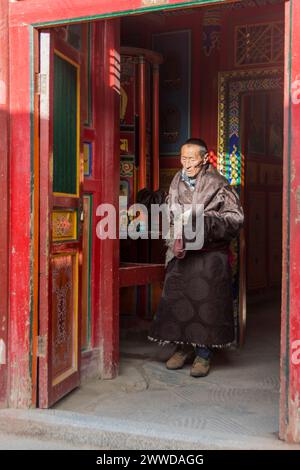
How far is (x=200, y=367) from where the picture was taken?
171 inches

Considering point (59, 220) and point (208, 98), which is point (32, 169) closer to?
point (59, 220)

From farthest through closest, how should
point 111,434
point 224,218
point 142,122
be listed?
1. point 142,122
2. point 224,218
3. point 111,434

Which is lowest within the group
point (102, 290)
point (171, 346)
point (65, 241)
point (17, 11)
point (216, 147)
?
point (171, 346)

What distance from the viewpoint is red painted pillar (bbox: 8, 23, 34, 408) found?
336 centimetres

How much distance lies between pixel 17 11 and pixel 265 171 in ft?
17.3

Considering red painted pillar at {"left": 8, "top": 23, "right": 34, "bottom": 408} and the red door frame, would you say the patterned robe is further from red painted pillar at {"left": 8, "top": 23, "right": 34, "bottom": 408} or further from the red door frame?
red painted pillar at {"left": 8, "top": 23, "right": 34, "bottom": 408}

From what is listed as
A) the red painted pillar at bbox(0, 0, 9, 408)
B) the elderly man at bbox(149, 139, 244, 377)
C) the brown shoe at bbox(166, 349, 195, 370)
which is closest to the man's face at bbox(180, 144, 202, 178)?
the elderly man at bbox(149, 139, 244, 377)

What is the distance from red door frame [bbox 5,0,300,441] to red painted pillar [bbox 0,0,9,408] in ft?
0.11

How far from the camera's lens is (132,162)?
5.59 metres

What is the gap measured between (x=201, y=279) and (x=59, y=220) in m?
1.27

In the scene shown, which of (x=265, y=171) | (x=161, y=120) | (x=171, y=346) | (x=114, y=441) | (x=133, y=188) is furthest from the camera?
(x=265, y=171)

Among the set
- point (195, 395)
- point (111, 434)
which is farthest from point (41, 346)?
point (195, 395)
